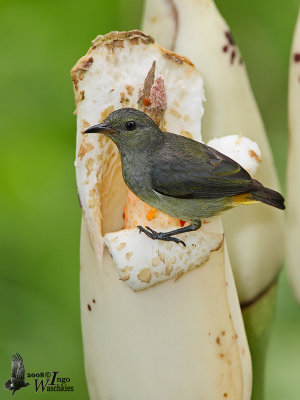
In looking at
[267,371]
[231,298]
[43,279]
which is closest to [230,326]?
[231,298]

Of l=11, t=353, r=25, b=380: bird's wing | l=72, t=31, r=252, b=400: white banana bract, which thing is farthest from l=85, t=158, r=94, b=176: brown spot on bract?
l=11, t=353, r=25, b=380: bird's wing

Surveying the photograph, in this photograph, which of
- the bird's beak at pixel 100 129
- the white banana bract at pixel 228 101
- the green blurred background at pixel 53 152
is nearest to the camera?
the bird's beak at pixel 100 129

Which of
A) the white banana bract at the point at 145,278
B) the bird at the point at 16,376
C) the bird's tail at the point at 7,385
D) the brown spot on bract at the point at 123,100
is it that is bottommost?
the bird's tail at the point at 7,385

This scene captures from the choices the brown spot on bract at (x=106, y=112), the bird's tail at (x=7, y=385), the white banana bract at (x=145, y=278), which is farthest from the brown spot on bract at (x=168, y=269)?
the bird's tail at (x=7, y=385)

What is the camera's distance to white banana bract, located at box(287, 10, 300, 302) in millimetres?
615

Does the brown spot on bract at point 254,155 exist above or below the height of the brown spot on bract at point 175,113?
below

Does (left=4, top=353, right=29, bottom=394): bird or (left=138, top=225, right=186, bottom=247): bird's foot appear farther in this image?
(left=4, top=353, right=29, bottom=394): bird

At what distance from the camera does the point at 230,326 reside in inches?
21.9

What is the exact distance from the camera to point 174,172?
1.66ft

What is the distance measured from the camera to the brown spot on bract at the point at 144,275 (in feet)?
1.70

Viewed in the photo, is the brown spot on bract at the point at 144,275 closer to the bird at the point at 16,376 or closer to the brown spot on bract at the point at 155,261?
the brown spot on bract at the point at 155,261

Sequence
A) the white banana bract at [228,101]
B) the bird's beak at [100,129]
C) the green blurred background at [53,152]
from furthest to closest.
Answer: the green blurred background at [53,152] → the white banana bract at [228,101] → the bird's beak at [100,129]

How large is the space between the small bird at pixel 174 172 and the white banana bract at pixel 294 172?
117 millimetres

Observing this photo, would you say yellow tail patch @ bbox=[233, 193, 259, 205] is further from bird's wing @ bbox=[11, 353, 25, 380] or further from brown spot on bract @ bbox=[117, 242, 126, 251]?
bird's wing @ bbox=[11, 353, 25, 380]
